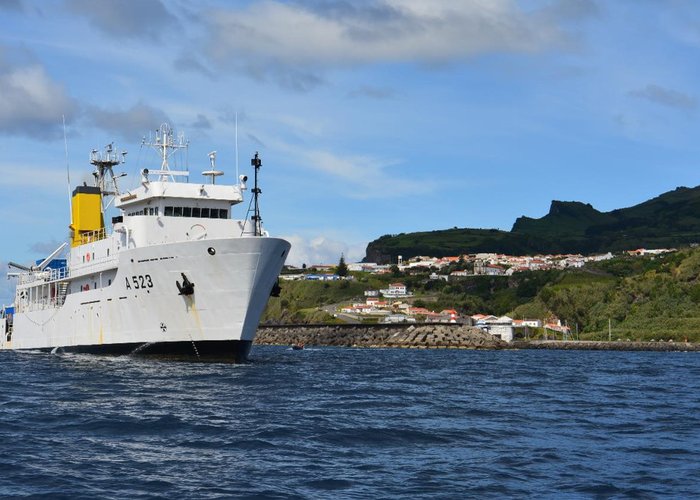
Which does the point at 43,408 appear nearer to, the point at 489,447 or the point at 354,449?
the point at 354,449

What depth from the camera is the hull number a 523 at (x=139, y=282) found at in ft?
145

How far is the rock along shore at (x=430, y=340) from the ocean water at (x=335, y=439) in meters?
77.6

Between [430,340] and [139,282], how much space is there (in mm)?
73839

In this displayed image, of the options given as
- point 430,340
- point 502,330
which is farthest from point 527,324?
point 430,340

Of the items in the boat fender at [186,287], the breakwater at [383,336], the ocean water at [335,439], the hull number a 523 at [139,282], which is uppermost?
the hull number a 523 at [139,282]

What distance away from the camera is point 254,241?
134ft

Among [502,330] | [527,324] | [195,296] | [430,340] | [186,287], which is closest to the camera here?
[186,287]

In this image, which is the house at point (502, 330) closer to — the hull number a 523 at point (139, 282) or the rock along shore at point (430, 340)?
the rock along shore at point (430, 340)

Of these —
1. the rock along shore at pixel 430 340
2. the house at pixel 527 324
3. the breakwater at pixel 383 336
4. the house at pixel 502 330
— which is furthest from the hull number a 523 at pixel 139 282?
the house at pixel 527 324

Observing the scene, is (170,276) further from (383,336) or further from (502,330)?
(502,330)

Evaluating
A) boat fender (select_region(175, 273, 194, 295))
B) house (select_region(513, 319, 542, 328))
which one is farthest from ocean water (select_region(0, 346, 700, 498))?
house (select_region(513, 319, 542, 328))

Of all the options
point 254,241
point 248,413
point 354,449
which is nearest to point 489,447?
point 354,449

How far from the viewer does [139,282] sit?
44844 mm

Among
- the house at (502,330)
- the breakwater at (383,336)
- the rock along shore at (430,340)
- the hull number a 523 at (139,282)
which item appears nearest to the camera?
the hull number a 523 at (139,282)
